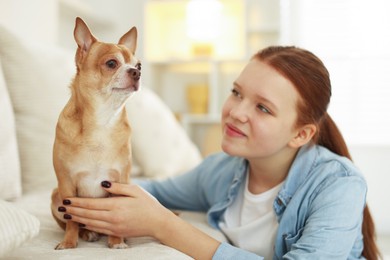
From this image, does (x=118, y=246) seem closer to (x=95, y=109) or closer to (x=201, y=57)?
(x=95, y=109)

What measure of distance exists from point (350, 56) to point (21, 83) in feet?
6.84

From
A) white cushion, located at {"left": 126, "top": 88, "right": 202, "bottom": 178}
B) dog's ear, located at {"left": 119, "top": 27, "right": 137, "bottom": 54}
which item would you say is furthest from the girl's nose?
white cushion, located at {"left": 126, "top": 88, "right": 202, "bottom": 178}

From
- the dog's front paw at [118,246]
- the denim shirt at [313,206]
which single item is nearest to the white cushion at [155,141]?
the denim shirt at [313,206]

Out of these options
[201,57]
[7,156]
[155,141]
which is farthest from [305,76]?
[201,57]

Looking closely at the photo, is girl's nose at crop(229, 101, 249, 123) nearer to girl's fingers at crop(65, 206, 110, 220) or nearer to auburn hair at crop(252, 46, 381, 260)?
auburn hair at crop(252, 46, 381, 260)

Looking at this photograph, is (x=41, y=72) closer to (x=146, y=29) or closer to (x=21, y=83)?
(x=21, y=83)

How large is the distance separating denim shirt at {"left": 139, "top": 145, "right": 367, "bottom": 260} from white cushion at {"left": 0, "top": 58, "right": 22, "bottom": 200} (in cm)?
51

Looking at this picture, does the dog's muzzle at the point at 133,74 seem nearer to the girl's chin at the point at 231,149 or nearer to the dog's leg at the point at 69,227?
the dog's leg at the point at 69,227

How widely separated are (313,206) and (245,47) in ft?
7.50

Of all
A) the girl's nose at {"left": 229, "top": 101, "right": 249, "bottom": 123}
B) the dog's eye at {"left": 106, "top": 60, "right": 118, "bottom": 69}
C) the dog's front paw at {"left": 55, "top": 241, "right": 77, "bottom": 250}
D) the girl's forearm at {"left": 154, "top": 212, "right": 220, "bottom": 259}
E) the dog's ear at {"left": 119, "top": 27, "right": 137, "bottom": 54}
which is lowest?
the girl's forearm at {"left": 154, "top": 212, "right": 220, "bottom": 259}

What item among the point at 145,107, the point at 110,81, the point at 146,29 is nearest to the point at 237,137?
the point at 110,81

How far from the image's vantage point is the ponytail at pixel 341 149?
114 centimetres

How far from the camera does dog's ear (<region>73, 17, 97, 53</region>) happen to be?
689 millimetres

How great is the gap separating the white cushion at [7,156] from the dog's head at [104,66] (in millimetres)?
526
